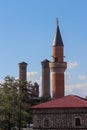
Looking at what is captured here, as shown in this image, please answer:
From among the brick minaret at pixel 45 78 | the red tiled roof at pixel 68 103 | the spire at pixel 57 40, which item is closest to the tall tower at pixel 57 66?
the spire at pixel 57 40

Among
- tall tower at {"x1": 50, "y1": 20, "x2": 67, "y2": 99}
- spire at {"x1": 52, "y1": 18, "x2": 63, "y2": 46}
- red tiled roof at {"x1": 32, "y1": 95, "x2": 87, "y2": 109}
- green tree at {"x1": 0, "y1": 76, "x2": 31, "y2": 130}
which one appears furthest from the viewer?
spire at {"x1": 52, "y1": 18, "x2": 63, "y2": 46}

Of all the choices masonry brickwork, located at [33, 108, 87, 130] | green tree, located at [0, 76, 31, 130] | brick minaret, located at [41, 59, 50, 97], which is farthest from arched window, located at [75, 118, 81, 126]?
brick minaret, located at [41, 59, 50, 97]

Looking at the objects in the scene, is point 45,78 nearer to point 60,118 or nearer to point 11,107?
point 11,107

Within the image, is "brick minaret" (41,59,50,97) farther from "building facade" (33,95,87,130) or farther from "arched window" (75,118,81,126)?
"arched window" (75,118,81,126)

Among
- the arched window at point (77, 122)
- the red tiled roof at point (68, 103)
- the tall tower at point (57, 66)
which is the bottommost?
the arched window at point (77, 122)

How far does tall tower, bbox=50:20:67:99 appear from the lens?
91875mm

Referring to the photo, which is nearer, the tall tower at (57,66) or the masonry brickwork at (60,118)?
the masonry brickwork at (60,118)

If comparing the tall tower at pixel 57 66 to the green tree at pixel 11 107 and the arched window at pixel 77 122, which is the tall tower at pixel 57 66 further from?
the arched window at pixel 77 122

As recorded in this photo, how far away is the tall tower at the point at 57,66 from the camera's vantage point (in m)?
91.9

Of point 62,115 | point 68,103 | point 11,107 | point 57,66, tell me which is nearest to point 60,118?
point 62,115

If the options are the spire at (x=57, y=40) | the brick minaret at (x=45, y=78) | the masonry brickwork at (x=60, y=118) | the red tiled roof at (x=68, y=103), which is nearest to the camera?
the masonry brickwork at (x=60, y=118)

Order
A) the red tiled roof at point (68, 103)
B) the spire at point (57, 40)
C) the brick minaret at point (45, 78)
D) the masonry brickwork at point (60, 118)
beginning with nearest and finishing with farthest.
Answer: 1. the masonry brickwork at point (60, 118)
2. the red tiled roof at point (68, 103)
3. the spire at point (57, 40)
4. the brick minaret at point (45, 78)

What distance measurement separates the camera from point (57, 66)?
91.9 meters

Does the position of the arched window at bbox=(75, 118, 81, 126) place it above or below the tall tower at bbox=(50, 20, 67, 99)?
below
